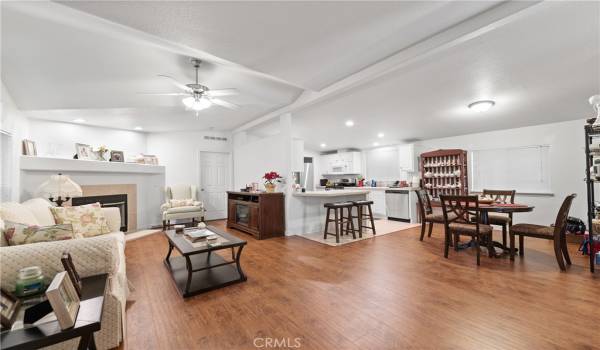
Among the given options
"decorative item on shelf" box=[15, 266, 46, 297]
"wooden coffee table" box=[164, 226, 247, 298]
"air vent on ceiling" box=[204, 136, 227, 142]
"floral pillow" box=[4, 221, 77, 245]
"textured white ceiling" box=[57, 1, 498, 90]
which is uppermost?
"textured white ceiling" box=[57, 1, 498, 90]

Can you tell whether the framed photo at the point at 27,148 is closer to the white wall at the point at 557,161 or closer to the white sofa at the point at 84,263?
the white sofa at the point at 84,263

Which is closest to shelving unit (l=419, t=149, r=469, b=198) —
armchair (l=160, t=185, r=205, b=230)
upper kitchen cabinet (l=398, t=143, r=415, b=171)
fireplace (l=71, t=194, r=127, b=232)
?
upper kitchen cabinet (l=398, t=143, r=415, b=171)

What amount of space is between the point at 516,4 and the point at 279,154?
4.03m

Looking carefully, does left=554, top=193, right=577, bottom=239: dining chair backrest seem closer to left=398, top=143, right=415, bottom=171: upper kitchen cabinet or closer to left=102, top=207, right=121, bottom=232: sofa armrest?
left=398, top=143, right=415, bottom=171: upper kitchen cabinet

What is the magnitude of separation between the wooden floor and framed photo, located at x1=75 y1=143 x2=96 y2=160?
2.78 meters

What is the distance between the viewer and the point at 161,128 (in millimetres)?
6086

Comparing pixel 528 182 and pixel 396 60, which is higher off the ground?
pixel 396 60

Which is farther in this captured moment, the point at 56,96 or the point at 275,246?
the point at 275,246

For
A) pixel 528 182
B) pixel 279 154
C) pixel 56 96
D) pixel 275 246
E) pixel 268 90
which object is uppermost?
pixel 268 90

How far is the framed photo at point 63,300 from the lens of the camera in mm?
991

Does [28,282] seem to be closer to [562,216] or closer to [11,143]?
[11,143]

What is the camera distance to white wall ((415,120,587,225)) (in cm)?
438

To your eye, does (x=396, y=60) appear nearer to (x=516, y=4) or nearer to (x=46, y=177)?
(x=516, y=4)

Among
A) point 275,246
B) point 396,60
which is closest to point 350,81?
point 396,60
